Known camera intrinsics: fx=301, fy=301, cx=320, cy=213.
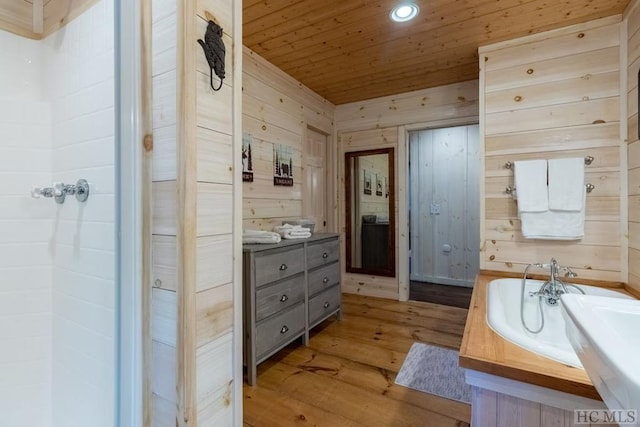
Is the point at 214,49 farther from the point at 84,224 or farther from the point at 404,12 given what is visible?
the point at 404,12

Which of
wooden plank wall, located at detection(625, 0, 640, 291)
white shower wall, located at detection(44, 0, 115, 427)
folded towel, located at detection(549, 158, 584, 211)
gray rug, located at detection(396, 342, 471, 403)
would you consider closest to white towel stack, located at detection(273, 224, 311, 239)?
gray rug, located at detection(396, 342, 471, 403)

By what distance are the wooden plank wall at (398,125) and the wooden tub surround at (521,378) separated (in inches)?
92.1

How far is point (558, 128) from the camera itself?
2246 millimetres

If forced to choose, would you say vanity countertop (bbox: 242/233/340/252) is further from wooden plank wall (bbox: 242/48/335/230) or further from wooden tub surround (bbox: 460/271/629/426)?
wooden tub surround (bbox: 460/271/629/426)

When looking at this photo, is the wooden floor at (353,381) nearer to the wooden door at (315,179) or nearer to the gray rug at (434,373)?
the gray rug at (434,373)

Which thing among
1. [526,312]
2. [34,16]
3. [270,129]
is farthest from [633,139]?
[34,16]

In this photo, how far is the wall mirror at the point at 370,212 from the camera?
A: 3.64 meters

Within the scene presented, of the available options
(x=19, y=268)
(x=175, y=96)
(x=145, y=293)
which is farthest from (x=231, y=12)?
(x=19, y=268)

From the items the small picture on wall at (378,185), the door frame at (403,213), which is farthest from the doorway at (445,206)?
the small picture on wall at (378,185)

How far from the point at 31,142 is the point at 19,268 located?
592 mm

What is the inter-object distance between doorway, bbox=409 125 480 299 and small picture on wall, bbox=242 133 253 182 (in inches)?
107

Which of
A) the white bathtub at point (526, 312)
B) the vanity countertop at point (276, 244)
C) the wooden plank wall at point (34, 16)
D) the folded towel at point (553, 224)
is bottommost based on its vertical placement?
the white bathtub at point (526, 312)

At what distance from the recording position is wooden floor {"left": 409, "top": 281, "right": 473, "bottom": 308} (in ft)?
11.6

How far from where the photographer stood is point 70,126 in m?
1.35
